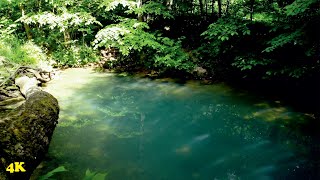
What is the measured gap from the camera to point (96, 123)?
7070 mm

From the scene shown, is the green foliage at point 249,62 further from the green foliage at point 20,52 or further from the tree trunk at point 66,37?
the tree trunk at point 66,37

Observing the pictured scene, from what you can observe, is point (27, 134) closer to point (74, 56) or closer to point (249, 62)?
point (249, 62)

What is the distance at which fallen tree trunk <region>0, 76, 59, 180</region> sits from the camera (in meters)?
3.82

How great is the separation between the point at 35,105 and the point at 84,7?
986cm

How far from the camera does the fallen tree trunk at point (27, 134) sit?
3816 millimetres

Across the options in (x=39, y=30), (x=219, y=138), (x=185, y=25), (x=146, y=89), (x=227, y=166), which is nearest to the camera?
(x=227, y=166)

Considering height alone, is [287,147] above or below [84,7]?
below

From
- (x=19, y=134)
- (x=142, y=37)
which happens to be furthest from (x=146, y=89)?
(x=19, y=134)

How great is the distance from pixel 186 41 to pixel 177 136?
734 centimetres

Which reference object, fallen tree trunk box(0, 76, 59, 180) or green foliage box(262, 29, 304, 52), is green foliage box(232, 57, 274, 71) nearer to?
green foliage box(262, 29, 304, 52)

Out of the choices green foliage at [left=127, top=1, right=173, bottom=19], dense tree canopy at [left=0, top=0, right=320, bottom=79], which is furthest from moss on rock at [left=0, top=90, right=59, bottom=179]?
green foliage at [left=127, top=1, right=173, bottom=19]

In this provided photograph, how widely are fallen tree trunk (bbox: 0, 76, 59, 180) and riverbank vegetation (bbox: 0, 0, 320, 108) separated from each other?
16.2 feet

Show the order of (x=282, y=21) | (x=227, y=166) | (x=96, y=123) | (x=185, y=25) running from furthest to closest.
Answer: (x=185, y=25) < (x=282, y=21) < (x=96, y=123) < (x=227, y=166)

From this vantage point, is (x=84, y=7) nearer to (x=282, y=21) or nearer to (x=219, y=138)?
(x=282, y=21)
